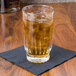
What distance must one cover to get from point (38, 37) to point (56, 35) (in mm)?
338

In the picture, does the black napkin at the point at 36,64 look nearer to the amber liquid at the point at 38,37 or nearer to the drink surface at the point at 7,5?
the amber liquid at the point at 38,37

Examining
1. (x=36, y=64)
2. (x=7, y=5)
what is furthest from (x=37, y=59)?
(x=7, y=5)

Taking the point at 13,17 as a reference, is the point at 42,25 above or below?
above

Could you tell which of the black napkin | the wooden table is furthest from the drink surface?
the black napkin

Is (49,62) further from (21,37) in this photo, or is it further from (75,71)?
(21,37)

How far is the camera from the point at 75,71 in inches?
31.9

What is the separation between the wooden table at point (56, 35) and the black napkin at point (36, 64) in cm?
2

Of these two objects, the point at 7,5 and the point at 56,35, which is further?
the point at 7,5

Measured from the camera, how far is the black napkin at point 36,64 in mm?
818

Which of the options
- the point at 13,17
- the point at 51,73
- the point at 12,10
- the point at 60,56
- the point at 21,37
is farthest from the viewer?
the point at 12,10

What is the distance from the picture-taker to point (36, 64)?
0.84 metres

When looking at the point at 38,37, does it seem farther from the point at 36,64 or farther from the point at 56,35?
the point at 56,35

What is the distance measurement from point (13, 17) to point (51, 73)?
78 cm

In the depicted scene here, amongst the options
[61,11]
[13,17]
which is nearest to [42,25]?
[13,17]
